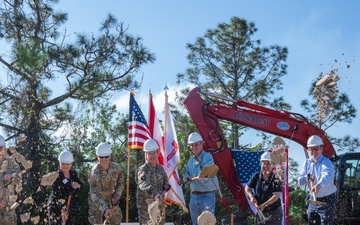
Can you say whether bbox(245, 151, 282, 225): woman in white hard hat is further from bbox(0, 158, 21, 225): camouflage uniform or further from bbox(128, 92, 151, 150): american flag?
bbox(128, 92, 151, 150): american flag

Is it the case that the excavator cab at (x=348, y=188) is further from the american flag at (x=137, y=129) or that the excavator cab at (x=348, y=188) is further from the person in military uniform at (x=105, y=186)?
the person in military uniform at (x=105, y=186)

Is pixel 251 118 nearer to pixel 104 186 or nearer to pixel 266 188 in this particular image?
pixel 266 188

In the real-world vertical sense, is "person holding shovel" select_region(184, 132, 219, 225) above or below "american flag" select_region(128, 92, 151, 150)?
below

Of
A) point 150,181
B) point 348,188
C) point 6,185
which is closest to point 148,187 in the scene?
point 150,181

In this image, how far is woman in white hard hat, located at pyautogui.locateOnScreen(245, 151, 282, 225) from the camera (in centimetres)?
759

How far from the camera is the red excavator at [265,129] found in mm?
11375

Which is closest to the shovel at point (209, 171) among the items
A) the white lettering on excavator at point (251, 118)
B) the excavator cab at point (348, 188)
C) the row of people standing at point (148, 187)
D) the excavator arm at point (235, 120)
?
the row of people standing at point (148, 187)

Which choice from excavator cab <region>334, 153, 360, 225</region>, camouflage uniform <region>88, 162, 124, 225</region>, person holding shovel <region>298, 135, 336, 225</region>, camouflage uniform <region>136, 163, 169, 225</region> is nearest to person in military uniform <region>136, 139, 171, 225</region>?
camouflage uniform <region>136, 163, 169, 225</region>

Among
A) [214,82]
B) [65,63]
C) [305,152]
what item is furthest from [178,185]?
[214,82]

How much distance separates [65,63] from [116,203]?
6.48 m

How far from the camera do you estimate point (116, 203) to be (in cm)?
817

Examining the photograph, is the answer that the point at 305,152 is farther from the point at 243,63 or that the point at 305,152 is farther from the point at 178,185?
the point at 243,63

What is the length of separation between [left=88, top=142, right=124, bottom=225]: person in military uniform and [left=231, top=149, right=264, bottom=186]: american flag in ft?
12.6

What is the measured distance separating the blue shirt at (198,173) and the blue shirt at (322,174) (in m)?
1.36
